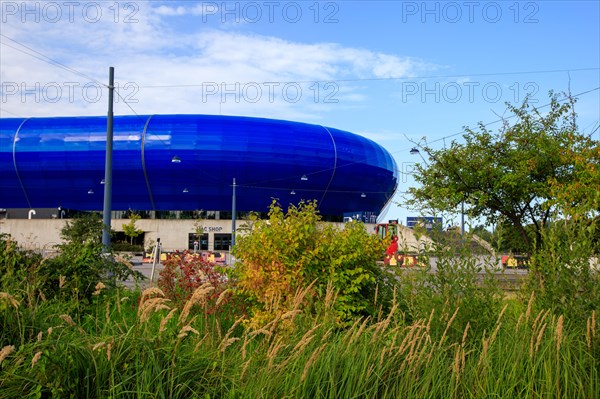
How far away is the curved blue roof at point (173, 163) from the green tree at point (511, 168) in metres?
54.6

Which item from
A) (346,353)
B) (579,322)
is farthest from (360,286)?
(346,353)

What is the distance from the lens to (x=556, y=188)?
17.9 m

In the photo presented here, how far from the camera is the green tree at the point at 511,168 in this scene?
19844mm

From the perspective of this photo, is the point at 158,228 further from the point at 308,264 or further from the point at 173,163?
the point at 308,264

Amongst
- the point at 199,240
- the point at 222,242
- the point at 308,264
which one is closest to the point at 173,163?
the point at 199,240

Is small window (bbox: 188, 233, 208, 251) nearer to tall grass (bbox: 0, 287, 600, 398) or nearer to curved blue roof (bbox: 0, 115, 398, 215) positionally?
curved blue roof (bbox: 0, 115, 398, 215)

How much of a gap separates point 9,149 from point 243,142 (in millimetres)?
30796

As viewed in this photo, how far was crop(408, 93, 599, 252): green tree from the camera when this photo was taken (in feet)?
65.1

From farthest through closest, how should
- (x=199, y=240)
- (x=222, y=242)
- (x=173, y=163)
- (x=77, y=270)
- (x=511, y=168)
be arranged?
1. (x=173, y=163)
2. (x=222, y=242)
3. (x=199, y=240)
4. (x=511, y=168)
5. (x=77, y=270)

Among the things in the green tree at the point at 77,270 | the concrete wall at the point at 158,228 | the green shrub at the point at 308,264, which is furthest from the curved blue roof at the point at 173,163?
the green shrub at the point at 308,264

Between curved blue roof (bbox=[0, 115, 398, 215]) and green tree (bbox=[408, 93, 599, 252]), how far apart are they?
5463 centimetres

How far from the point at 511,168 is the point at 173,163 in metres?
58.4

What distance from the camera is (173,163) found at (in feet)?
244

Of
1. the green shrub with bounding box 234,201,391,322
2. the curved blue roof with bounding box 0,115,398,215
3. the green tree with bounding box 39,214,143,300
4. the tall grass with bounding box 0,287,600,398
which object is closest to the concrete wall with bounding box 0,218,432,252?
the curved blue roof with bounding box 0,115,398,215
